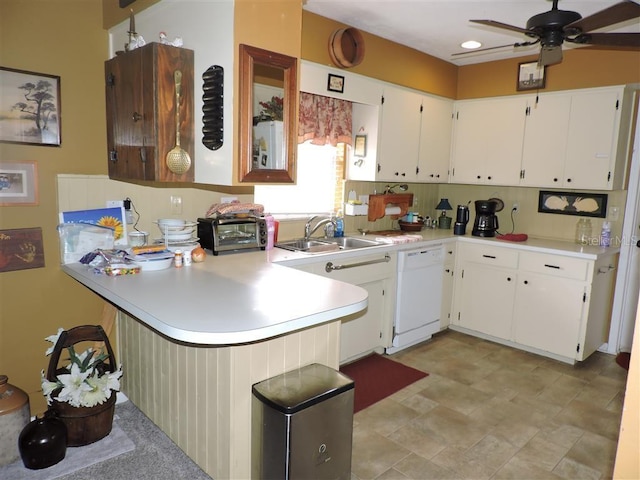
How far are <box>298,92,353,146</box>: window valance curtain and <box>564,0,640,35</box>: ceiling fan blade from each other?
1.80m

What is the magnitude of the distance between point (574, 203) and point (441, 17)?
2.12m

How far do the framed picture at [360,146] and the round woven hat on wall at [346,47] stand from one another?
64 centimetres

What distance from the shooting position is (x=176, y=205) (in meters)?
2.94

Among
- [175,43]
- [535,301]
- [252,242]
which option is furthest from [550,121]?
[175,43]

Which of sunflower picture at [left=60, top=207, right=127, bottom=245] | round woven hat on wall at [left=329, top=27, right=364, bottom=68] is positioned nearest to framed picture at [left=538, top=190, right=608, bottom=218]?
round woven hat on wall at [left=329, top=27, right=364, bottom=68]

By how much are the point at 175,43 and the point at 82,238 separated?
117 cm

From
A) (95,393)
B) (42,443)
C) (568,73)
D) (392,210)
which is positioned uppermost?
(568,73)

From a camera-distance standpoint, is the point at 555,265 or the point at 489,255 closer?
the point at 555,265

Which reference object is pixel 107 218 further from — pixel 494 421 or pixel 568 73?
pixel 568 73

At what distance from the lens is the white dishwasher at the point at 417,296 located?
3709mm

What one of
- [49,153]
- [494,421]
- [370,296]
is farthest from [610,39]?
[49,153]

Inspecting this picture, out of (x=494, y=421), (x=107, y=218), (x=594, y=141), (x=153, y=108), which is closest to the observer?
(x=153, y=108)

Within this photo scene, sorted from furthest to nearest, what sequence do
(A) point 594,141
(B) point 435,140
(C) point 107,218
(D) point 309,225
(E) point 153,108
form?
1. (B) point 435,140
2. (A) point 594,141
3. (D) point 309,225
4. (C) point 107,218
5. (E) point 153,108

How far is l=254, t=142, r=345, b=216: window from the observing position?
356 centimetres
